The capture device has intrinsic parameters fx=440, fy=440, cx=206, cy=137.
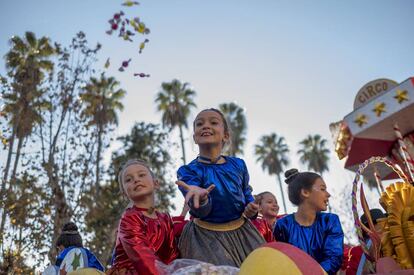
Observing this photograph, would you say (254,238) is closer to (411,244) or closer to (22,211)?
(411,244)

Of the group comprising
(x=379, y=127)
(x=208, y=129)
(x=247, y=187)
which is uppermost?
(x=379, y=127)

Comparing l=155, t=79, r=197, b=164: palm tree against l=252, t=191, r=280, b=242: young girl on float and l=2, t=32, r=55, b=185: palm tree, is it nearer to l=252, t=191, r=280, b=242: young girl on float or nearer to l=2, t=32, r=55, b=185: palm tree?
l=2, t=32, r=55, b=185: palm tree

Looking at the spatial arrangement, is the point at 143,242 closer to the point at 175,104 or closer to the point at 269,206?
the point at 269,206

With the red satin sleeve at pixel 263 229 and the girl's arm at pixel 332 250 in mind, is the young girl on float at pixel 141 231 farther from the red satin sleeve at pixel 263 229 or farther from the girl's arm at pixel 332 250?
the girl's arm at pixel 332 250

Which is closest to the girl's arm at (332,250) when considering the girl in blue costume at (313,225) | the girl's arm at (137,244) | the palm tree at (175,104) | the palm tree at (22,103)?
the girl in blue costume at (313,225)

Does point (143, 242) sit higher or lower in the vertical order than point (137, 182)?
lower

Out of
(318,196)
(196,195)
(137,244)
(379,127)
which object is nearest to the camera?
(196,195)

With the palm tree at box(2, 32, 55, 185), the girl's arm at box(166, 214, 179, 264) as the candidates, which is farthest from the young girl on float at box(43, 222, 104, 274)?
the palm tree at box(2, 32, 55, 185)

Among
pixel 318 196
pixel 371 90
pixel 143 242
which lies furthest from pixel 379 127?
pixel 143 242

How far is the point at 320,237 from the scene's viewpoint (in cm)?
369

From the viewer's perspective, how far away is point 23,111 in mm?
12055

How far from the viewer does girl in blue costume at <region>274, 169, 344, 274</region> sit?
360 centimetres

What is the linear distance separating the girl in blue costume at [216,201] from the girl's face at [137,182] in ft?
1.20

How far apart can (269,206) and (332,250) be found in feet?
5.08
